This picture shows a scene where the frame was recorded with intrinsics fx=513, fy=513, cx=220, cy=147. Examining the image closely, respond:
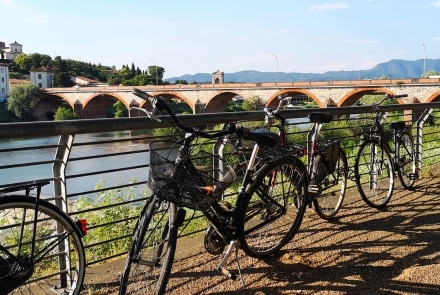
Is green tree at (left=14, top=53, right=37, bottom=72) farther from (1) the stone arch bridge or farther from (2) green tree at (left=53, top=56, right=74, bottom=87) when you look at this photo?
(1) the stone arch bridge

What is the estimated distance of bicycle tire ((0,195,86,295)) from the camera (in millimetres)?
2033

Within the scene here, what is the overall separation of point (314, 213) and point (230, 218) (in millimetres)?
1664

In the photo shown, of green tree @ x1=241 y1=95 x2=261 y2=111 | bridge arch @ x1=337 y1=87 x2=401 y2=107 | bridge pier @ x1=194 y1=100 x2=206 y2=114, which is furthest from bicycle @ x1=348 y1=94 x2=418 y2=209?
bridge pier @ x1=194 y1=100 x2=206 y2=114

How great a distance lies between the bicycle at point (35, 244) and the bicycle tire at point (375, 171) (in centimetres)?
257

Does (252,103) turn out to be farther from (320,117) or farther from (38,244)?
(38,244)

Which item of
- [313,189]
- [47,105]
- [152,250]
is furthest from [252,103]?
[152,250]

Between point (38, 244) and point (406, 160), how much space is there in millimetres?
3817

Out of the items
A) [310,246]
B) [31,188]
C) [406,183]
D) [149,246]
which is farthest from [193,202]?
[406,183]

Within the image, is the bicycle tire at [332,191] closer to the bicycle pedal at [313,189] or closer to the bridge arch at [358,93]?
the bicycle pedal at [313,189]

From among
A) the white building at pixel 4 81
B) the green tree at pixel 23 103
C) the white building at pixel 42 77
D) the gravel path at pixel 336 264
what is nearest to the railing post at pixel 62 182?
the gravel path at pixel 336 264

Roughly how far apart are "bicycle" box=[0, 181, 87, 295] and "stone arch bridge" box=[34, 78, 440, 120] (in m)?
30.3

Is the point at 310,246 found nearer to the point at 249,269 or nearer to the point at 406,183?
the point at 249,269

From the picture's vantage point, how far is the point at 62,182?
2545 millimetres

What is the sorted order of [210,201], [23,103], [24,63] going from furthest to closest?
1. [24,63]
2. [23,103]
3. [210,201]
